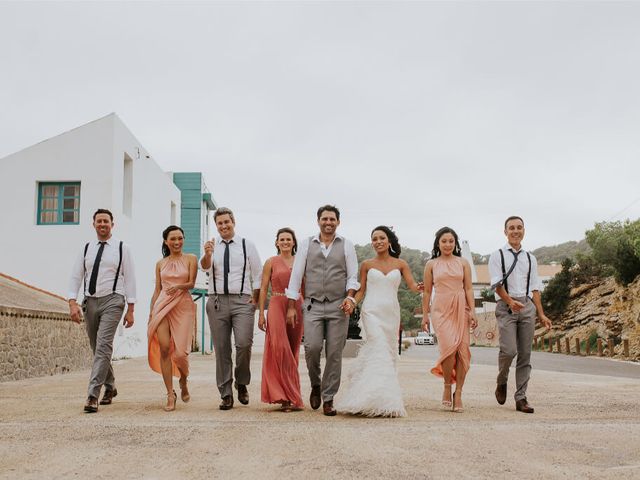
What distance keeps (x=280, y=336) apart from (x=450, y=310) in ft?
6.05

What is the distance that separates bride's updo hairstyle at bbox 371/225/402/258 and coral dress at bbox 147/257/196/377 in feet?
7.20

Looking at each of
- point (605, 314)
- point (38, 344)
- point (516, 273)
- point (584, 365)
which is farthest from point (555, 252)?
point (516, 273)

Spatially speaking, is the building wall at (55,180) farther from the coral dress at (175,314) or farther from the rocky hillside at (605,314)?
the rocky hillside at (605,314)

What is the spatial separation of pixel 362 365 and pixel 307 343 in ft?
1.99

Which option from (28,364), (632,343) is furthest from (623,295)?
(28,364)

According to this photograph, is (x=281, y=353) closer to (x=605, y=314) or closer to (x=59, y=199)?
(x=59, y=199)

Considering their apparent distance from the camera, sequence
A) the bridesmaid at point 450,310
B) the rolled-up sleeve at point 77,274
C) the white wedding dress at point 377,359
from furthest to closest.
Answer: the rolled-up sleeve at point 77,274, the bridesmaid at point 450,310, the white wedding dress at point 377,359

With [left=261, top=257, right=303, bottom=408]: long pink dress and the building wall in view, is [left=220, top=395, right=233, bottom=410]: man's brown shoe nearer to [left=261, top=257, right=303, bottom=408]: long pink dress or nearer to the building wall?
[left=261, top=257, right=303, bottom=408]: long pink dress

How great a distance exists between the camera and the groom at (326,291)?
7453mm

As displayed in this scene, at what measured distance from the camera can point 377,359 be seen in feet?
24.1

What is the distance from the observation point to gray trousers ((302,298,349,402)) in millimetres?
7438

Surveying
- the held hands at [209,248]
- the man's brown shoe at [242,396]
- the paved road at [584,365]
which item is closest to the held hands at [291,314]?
the held hands at [209,248]

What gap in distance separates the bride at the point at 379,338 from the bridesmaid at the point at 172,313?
186 centimetres

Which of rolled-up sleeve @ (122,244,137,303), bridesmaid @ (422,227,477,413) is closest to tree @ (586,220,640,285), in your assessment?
bridesmaid @ (422,227,477,413)
